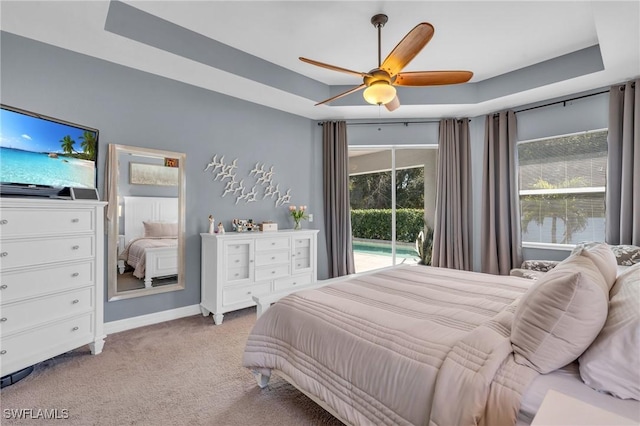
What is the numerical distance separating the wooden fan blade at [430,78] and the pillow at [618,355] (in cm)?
188

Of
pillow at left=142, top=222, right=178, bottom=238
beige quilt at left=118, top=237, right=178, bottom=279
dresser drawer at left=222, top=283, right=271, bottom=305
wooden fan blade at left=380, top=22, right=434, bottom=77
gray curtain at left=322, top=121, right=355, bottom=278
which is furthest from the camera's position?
gray curtain at left=322, top=121, right=355, bottom=278

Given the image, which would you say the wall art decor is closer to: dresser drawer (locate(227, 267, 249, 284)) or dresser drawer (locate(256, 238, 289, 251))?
dresser drawer (locate(256, 238, 289, 251))

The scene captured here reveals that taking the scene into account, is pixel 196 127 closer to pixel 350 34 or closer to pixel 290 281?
pixel 350 34

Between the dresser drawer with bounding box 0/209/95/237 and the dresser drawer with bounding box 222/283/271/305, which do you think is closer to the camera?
the dresser drawer with bounding box 0/209/95/237

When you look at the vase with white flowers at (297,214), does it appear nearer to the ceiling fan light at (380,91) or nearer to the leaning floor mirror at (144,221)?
the leaning floor mirror at (144,221)

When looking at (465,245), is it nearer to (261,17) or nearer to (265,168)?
(265,168)

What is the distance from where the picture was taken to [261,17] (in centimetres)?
270

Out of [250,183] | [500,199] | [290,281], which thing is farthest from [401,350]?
[500,199]

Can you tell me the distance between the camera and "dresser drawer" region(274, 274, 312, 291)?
3.80 meters

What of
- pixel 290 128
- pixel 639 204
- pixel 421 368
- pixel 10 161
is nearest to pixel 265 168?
pixel 290 128

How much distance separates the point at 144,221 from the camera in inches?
125

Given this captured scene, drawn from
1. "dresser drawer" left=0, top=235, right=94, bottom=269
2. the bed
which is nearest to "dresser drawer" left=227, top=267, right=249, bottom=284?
"dresser drawer" left=0, top=235, right=94, bottom=269

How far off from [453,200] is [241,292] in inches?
127

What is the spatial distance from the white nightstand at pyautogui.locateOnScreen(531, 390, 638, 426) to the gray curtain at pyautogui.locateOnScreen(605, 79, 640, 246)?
11.0ft
